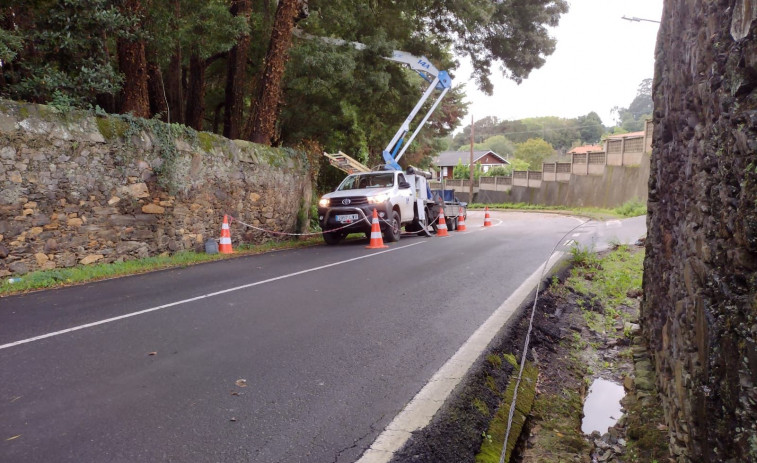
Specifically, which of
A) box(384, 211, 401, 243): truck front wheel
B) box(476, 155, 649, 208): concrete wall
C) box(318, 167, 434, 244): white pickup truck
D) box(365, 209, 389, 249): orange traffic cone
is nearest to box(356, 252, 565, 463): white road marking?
box(365, 209, 389, 249): orange traffic cone

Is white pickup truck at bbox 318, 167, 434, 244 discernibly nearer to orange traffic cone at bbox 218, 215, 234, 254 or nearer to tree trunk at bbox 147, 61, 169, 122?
orange traffic cone at bbox 218, 215, 234, 254

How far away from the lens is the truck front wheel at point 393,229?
47.9ft

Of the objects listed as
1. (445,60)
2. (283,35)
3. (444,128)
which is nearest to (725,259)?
(283,35)

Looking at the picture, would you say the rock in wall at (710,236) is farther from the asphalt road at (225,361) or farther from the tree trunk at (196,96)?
the tree trunk at (196,96)

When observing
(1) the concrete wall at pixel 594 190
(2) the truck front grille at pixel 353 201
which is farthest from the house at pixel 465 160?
(2) the truck front grille at pixel 353 201

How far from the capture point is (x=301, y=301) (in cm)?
682

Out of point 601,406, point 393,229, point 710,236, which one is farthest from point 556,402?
point 393,229

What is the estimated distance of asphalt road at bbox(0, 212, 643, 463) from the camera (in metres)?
3.15

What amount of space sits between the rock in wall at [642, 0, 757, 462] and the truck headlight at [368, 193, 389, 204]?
1009 centimetres

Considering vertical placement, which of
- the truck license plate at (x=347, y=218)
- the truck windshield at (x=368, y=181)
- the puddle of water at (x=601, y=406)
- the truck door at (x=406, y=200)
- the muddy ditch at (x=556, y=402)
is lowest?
the puddle of water at (x=601, y=406)

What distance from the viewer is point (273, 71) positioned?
14.4 meters

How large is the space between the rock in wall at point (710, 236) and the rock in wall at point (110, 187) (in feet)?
29.9

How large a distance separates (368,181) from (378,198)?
141cm

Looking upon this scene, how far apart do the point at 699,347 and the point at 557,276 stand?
20.9 feet
